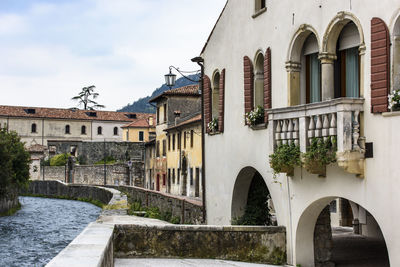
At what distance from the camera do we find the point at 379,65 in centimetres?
988

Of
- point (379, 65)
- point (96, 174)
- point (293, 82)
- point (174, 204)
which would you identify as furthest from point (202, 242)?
point (96, 174)

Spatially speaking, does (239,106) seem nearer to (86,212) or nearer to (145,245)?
(145,245)

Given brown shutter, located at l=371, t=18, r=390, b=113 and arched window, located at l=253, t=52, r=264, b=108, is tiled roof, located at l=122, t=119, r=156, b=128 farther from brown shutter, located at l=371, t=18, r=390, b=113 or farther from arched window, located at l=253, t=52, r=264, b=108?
brown shutter, located at l=371, t=18, r=390, b=113

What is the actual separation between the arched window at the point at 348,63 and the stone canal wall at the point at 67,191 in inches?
1334

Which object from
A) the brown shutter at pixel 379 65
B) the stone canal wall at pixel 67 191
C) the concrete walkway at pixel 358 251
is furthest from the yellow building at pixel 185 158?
the brown shutter at pixel 379 65

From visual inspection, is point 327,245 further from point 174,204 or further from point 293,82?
point 174,204

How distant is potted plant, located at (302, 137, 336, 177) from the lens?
33.8ft

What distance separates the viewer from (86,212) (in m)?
47.3

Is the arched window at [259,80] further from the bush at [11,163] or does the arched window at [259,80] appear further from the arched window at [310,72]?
the bush at [11,163]

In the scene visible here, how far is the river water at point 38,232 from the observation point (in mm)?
25203

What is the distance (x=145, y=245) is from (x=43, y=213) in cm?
3820

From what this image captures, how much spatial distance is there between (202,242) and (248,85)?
15.2 feet

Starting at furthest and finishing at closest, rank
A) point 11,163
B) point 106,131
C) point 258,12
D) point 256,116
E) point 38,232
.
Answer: point 106,131 → point 11,163 → point 38,232 → point 258,12 → point 256,116

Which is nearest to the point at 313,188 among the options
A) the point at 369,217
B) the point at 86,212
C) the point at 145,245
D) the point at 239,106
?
the point at 145,245
